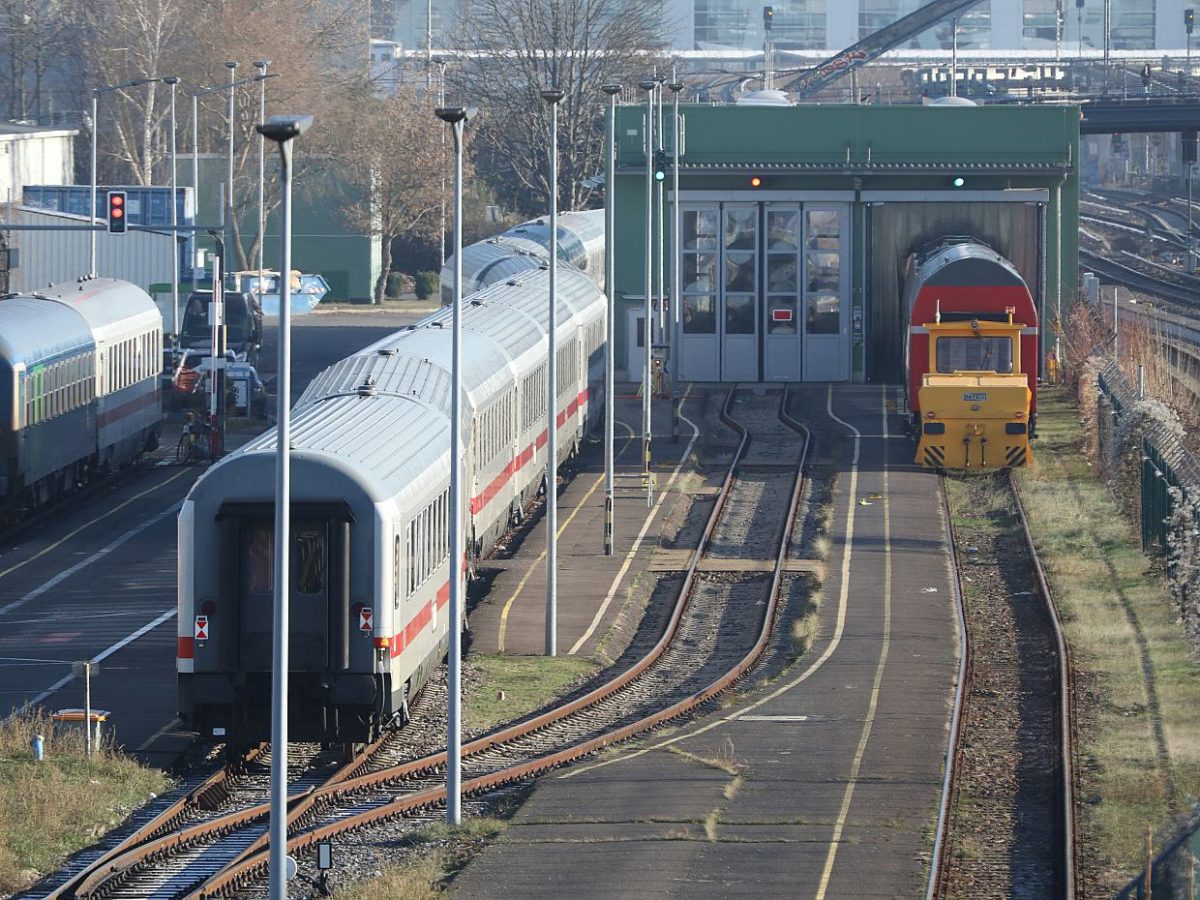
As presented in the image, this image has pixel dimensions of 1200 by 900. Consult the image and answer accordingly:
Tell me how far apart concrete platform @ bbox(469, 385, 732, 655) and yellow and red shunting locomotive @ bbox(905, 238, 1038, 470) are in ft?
14.7

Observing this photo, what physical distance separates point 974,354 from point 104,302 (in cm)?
1549

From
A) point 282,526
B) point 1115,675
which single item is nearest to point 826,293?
point 1115,675

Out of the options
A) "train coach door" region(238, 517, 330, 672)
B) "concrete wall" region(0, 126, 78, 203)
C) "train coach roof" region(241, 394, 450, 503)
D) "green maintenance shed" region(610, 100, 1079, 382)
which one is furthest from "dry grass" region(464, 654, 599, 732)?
"concrete wall" region(0, 126, 78, 203)

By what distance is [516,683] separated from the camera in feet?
71.3

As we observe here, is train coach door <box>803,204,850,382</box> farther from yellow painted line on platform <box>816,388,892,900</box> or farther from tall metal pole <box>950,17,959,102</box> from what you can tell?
tall metal pole <box>950,17,959,102</box>

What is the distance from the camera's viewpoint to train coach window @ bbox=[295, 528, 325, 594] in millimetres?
17109

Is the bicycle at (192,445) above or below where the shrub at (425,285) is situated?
below

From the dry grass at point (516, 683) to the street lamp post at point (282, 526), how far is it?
21.9 feet

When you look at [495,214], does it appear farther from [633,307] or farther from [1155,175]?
[1155,175]

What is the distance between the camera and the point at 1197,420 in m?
33.0

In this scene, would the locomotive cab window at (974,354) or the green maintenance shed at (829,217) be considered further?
the green maintenance shed at (829,217)

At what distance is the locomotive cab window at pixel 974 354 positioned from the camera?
36719mm

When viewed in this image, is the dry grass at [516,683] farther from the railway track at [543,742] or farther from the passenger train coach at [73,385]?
the passenger train coach at [73,385]

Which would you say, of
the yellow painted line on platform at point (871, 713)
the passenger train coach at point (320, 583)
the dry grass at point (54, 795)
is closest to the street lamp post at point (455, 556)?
the passenger train coach at point (320, 583)
